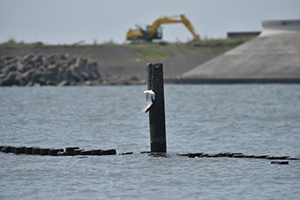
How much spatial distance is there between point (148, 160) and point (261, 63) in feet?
230

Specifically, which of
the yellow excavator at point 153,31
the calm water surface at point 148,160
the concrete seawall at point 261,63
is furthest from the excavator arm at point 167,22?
the calm water surface at point 148,160

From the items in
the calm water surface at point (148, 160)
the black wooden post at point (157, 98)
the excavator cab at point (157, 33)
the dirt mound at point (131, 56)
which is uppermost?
the excavator cab at point (157, 33)

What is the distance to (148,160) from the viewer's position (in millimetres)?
22281

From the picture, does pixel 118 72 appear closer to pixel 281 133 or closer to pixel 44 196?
pixel 281 133

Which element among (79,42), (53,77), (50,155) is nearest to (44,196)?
(50,155)

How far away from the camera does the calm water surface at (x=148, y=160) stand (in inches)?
711

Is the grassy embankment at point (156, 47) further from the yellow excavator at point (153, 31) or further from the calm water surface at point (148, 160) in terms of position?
the calm water surface at point (148, 160)

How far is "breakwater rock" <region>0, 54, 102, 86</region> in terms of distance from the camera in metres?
93.4

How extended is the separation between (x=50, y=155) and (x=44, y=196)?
5947 mm

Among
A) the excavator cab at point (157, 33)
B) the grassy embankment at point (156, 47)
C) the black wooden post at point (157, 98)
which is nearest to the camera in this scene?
the black wooden post at point (157, 98)

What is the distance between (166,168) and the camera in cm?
2094

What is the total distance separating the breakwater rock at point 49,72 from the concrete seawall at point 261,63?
12.2 m

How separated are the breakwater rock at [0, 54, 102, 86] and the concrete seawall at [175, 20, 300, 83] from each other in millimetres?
12175

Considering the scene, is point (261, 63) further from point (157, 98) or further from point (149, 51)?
point (157, 98)
